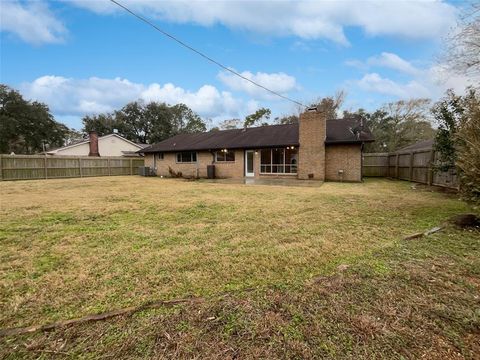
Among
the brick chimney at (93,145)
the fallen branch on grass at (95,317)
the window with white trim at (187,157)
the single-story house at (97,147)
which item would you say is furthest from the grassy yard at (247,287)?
the brick chimney at (93,145)

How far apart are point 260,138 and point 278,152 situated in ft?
6.29

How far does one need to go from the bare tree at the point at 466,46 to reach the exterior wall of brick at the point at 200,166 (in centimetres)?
1131

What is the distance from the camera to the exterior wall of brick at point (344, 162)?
1430 cm

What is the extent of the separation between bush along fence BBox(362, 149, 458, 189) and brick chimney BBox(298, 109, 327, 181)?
15.3ft

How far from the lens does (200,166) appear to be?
61.6 feet

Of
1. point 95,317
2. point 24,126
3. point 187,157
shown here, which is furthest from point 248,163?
point 24,126

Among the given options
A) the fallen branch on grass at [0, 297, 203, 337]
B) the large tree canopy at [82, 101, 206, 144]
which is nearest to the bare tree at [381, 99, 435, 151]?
the large tree canopy at [82, 101, 206, 144]

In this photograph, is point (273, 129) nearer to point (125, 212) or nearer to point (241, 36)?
point (241, 36)

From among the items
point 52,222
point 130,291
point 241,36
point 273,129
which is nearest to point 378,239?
point 130,291

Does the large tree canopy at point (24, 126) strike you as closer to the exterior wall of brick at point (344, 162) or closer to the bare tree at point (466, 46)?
the exterior wall of brick at point (344, 162)

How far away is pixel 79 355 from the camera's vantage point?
6.01 feet

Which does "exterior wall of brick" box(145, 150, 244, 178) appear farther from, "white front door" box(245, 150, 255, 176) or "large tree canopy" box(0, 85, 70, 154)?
"large tree canopy" box(0, 85, 70, 154)

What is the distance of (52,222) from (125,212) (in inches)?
60.0

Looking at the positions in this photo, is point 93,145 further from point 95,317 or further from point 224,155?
point 95,317
